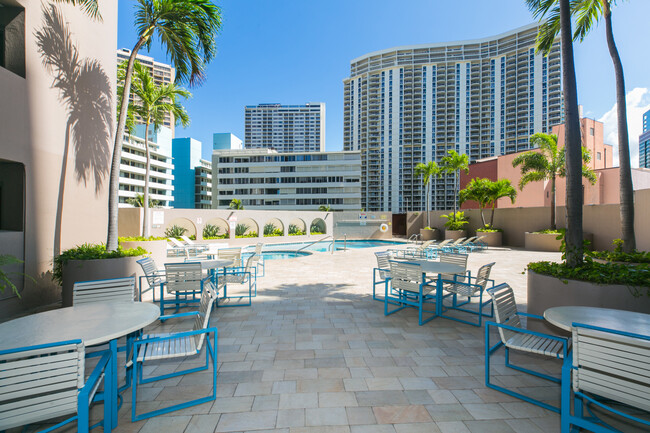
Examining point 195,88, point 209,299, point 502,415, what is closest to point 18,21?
point 195,88

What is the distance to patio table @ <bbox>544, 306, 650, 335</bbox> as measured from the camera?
240 centimetres

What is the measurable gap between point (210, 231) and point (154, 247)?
12.3m

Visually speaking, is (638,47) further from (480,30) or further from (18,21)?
(480,30)

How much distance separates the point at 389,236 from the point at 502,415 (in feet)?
82.6

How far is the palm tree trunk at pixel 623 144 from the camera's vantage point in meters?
5.59

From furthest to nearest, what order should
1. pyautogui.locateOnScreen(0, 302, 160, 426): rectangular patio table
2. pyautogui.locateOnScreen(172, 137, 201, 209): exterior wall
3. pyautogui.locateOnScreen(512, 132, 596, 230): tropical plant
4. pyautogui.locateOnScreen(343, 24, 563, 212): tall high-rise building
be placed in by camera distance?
pyautogui.locateOnScreen(172, 137, 201, 209): exterior wall, pyautogui.locateOnScreen(343, 24, 563, 212): tall high-rise building, pyautogui.locateOnScreen(512, 132, 596, 230): tropical plant, pyautogui.locateOnScreen(0, 302, 160, 426): rectangular patio table

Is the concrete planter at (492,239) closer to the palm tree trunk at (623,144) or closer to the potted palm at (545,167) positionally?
the potted palm at (545,167)

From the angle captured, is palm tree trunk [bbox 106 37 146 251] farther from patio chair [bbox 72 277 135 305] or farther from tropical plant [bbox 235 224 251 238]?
tropical plant [bbox 235 224 251 238]

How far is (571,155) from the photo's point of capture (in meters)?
4.23

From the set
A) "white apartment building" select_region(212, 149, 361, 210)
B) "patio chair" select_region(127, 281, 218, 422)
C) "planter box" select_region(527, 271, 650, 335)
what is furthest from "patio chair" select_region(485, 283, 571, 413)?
"white apartment building" select_region(212, 149, 361, 210)

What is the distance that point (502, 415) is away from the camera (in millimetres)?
2443

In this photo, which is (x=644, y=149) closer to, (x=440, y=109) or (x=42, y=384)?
(x=440, y=109)

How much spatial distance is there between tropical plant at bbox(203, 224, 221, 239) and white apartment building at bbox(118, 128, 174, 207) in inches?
1329

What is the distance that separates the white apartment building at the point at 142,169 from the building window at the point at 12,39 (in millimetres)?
47103
